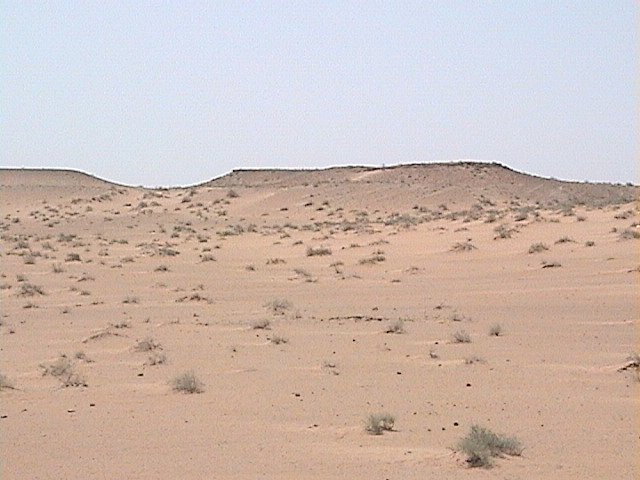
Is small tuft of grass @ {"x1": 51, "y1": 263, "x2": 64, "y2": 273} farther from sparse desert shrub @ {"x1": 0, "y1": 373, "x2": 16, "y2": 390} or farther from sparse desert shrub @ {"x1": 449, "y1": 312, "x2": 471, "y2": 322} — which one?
sparse desert shrub @ {"x1": 0, "y1": 373, "x2": 16, "y2": 390}

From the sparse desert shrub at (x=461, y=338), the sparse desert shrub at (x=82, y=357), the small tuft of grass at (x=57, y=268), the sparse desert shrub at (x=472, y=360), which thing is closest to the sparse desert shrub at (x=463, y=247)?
the small tuft of grass at (x=57, y=268)

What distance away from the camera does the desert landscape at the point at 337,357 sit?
8711 millimetres

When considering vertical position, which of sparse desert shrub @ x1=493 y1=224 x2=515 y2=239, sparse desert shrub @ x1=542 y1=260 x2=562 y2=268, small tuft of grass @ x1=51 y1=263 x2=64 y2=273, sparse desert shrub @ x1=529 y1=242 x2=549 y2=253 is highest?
sparse desert shrub @ x1=493 y1=224 x2=515 y2=239

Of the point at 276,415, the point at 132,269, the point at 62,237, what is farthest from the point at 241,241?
the point at 276,415

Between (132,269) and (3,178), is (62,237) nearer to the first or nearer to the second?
(132,269)

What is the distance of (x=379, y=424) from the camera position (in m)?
9.49

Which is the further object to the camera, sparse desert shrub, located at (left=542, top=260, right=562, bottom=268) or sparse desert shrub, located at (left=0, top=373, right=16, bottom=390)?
sparse desert shrub, located at (left=542, top=260, right=562, bottom=268)

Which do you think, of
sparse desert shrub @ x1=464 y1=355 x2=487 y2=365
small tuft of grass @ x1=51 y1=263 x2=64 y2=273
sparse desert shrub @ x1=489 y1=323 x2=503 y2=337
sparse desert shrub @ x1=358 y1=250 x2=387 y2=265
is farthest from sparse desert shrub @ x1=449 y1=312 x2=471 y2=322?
small tuft of grass @ x1=51 y1=263 x2=64 y2=273

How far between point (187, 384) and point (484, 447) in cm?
455

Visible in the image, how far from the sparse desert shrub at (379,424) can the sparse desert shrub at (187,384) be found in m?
2.78

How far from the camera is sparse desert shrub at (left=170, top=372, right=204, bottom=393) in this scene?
38.5ft

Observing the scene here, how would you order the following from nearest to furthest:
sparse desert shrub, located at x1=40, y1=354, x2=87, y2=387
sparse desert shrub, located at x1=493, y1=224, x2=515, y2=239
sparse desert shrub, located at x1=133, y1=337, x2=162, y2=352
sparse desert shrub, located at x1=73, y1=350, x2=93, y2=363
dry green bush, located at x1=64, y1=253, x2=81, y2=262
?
1. sparse desert shrub, located at x1=40, y1=354, x2=87, y2=387
2. sparse desert shrub, located at x1=73, y1=350, x2=93, y2=363
3. sparse desert shrub, located at x1=133, y1=337, x2=162, y2=352
4. sparse desert shrub, located at x1=493, y1=224, x2=515, y2=239
5. dry green bush, located at x1=64, y1=253, x2=81, y2=262

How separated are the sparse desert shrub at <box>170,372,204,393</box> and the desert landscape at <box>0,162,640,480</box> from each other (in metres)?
0.02

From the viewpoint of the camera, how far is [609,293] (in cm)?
2012
